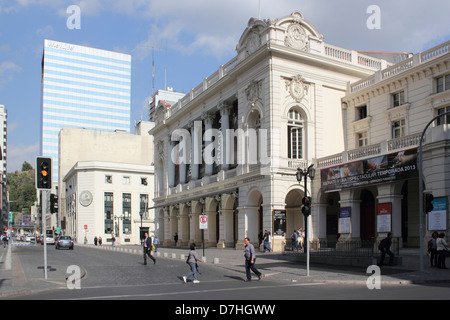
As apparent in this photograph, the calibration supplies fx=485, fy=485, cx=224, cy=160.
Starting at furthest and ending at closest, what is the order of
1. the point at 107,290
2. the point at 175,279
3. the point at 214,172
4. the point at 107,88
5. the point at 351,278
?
the point at 107,88
the point at 214,172
the point at 175,279
the point at 351,278
the point at 107,290

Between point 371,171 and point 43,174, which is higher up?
point 371,171

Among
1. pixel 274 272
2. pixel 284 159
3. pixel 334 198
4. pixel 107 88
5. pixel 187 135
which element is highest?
pixel 107 88

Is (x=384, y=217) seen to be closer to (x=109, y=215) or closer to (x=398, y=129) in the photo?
(x=398, y=129)

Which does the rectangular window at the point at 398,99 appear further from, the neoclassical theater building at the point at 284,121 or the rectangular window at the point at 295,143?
the rectangular window at the point at 295,143

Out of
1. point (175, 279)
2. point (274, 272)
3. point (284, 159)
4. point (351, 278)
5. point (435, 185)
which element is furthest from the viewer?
point (284, 159)

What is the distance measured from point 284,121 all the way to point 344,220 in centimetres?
842

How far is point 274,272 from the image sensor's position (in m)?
20.8

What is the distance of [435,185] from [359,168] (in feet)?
19.7

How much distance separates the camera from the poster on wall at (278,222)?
3484 cm

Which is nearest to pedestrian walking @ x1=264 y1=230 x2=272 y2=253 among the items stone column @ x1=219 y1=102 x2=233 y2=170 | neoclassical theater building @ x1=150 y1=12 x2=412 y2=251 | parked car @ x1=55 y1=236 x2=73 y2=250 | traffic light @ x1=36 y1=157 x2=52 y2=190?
neoclassical theater building @ x1=150 y1=12 x2=412 y2=251

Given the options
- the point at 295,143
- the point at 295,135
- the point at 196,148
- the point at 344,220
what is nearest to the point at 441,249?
the point at 344,220

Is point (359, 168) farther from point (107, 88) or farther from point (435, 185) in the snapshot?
point (107, 88)

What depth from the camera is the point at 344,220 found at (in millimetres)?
33000

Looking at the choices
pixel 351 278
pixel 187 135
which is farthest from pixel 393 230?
pixel 187 135
